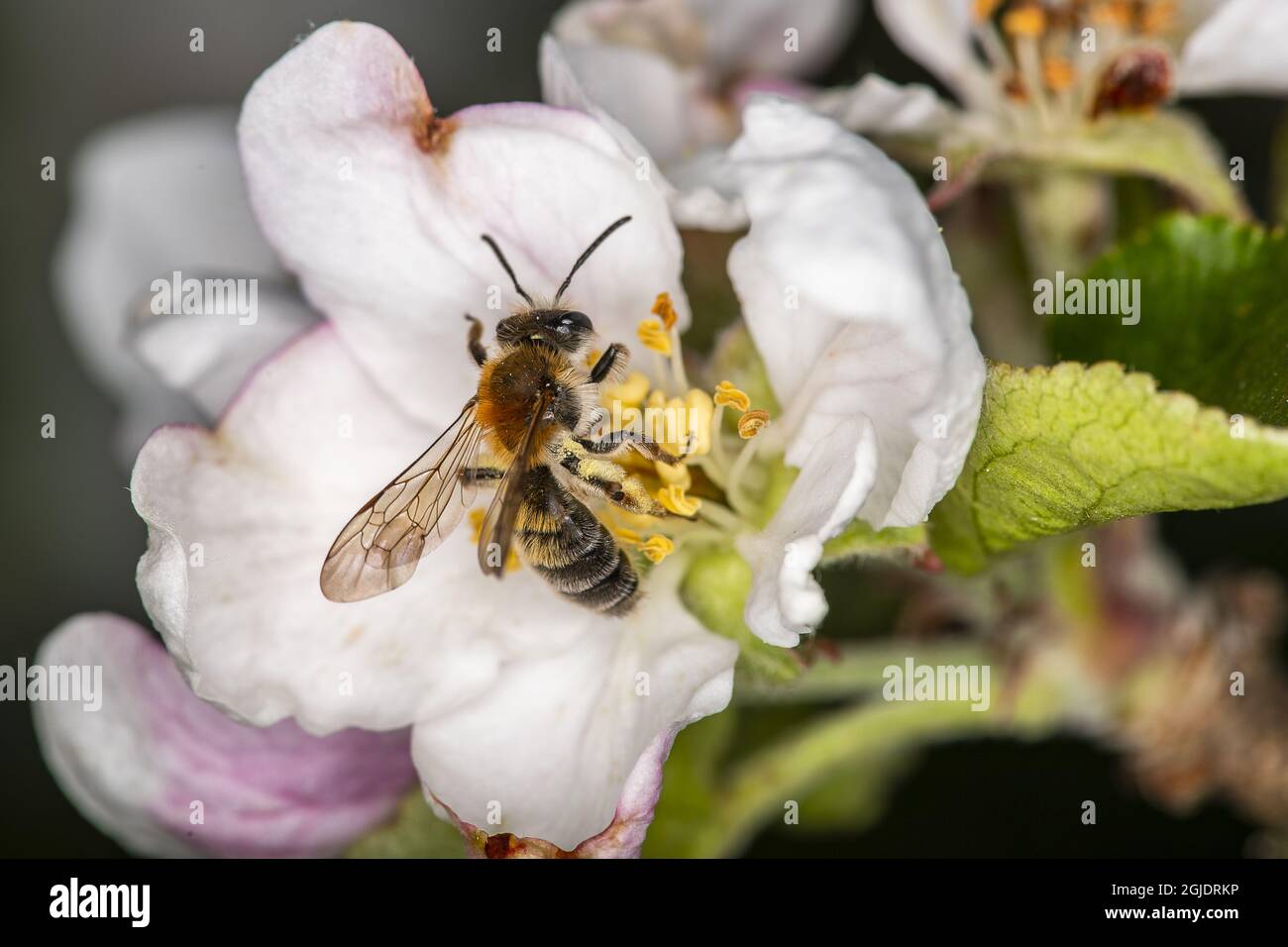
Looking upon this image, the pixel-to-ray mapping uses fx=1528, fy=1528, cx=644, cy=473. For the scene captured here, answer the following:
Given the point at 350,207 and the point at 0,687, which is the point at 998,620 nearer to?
the point at 350,207

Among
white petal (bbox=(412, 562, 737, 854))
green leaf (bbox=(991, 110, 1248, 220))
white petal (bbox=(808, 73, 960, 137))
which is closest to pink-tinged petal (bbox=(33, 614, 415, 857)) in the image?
white petal (bbox=(412, 562, 737, 854))

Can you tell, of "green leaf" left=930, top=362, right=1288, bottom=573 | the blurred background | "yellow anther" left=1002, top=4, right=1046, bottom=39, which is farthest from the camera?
the blurred background

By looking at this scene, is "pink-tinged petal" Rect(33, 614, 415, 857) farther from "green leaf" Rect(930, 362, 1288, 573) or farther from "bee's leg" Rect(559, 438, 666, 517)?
"green leaf" Rect(930, 362, 1288, 573)

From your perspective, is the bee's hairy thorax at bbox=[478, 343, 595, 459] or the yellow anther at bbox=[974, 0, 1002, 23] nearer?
the bee's hairy thorax at bbox=[478, 343, 595, 459]

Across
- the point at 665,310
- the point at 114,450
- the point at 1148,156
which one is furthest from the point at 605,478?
the point at 114,450

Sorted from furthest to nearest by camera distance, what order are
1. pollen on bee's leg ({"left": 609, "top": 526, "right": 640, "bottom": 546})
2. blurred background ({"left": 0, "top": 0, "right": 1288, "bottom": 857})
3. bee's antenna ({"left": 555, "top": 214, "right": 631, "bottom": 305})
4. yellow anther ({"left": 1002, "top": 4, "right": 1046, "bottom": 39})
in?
1. blurred background ({"left": 0, "top": 0, "right": 1288, "bottom": 857})
2. yellow anther ({"left": 1002, "top": 4, "right": 1046, "bottom": 39})
3. pollen on bee's leg ({"left": 609, "top": 526, "right": 640, "bottom": 546})
4. bee's antenna ({"left": 555, "top": 214, "right": 631, "bottom": 305})

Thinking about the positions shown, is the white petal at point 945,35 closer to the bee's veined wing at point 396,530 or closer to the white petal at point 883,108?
the white petal at point 883,108

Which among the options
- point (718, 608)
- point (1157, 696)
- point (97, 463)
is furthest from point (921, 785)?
point (97, 463)
